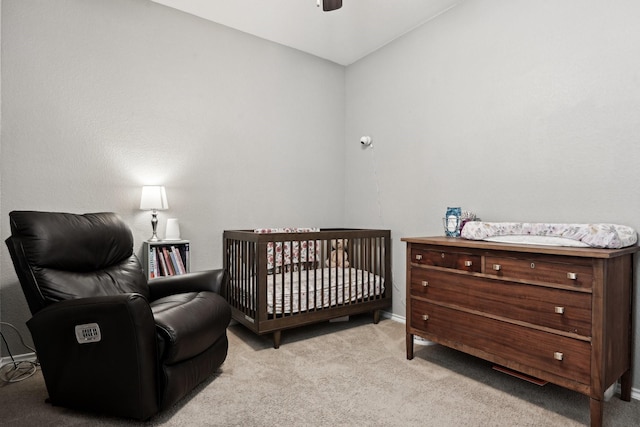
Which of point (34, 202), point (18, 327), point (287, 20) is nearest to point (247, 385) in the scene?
point (18, 327)

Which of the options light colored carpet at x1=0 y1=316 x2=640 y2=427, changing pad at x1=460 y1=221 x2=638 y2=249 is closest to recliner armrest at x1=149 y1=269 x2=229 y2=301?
light colored carpet at x1=0 y1=316 x2=640 y2=427

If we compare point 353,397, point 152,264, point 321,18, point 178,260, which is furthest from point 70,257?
point 321,18

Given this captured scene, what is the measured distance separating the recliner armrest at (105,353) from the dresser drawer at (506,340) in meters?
1.63

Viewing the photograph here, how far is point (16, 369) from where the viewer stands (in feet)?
7.32

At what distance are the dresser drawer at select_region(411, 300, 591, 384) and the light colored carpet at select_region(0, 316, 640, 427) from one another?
23 cm

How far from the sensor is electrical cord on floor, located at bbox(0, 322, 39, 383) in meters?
2.10

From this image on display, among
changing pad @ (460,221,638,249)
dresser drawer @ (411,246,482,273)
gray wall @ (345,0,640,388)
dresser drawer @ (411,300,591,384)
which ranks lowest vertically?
dresser drawer @ (411,300,591,384)

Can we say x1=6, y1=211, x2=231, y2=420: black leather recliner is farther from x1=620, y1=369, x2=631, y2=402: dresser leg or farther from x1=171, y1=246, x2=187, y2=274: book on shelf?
x1=620, y1=369, x2=631, y2=402: dresser leg

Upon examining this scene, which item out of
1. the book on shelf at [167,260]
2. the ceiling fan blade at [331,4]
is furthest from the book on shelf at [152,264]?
the ceiling fan blade at [331,4]

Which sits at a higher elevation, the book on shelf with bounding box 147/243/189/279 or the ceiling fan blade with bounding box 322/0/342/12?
the ceiling fan blade with bounding box 322/0/342/12

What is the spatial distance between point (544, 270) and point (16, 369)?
316cm

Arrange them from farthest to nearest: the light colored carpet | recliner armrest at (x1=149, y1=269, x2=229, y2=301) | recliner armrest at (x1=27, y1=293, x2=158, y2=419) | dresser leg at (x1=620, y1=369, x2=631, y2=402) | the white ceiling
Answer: the white ceiling
recliner armrest at (x1=149, y1=269, x2=229, y2=301)
dresser leg at (x1=620, y1=369, x2=631, y2=402)
the light colored carpet
recliner armrest at (x1=27, y1=293, x2=158, y2=419)

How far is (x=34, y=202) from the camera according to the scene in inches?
93.3

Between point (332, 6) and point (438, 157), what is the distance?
4.94 ft
